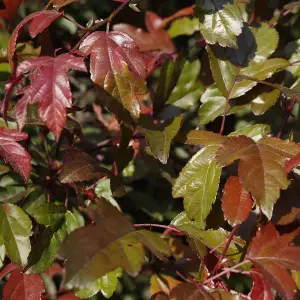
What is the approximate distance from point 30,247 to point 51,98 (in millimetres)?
342

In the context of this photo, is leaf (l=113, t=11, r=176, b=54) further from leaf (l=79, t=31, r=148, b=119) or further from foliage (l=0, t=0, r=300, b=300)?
leaf (l=79, t=31, r=148, b=119)

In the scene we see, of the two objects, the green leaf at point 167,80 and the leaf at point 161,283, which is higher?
the green leaf at point 167,80

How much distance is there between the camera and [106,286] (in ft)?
3.55

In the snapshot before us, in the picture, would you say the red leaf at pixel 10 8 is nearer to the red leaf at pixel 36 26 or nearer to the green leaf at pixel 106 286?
the red leaf at pixel 36 26

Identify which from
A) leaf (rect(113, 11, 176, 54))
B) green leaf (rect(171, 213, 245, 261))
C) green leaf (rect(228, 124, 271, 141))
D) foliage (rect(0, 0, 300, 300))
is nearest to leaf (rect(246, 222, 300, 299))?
foliage (rect(0, 0, 300, 300))

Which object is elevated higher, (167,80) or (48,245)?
(167,80)

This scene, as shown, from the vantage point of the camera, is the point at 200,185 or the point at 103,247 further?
the point at 200,185

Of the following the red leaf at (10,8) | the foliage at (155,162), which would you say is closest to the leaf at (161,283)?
the foliage at (155,162)

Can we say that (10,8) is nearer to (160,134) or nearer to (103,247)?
(160,134)

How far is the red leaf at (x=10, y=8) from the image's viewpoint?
1.26 metres

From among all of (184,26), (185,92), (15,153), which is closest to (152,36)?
(184,26)

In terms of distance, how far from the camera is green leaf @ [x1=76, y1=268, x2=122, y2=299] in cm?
108

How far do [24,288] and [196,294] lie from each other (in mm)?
351

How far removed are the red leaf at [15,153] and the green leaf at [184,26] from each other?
2.14 ft
